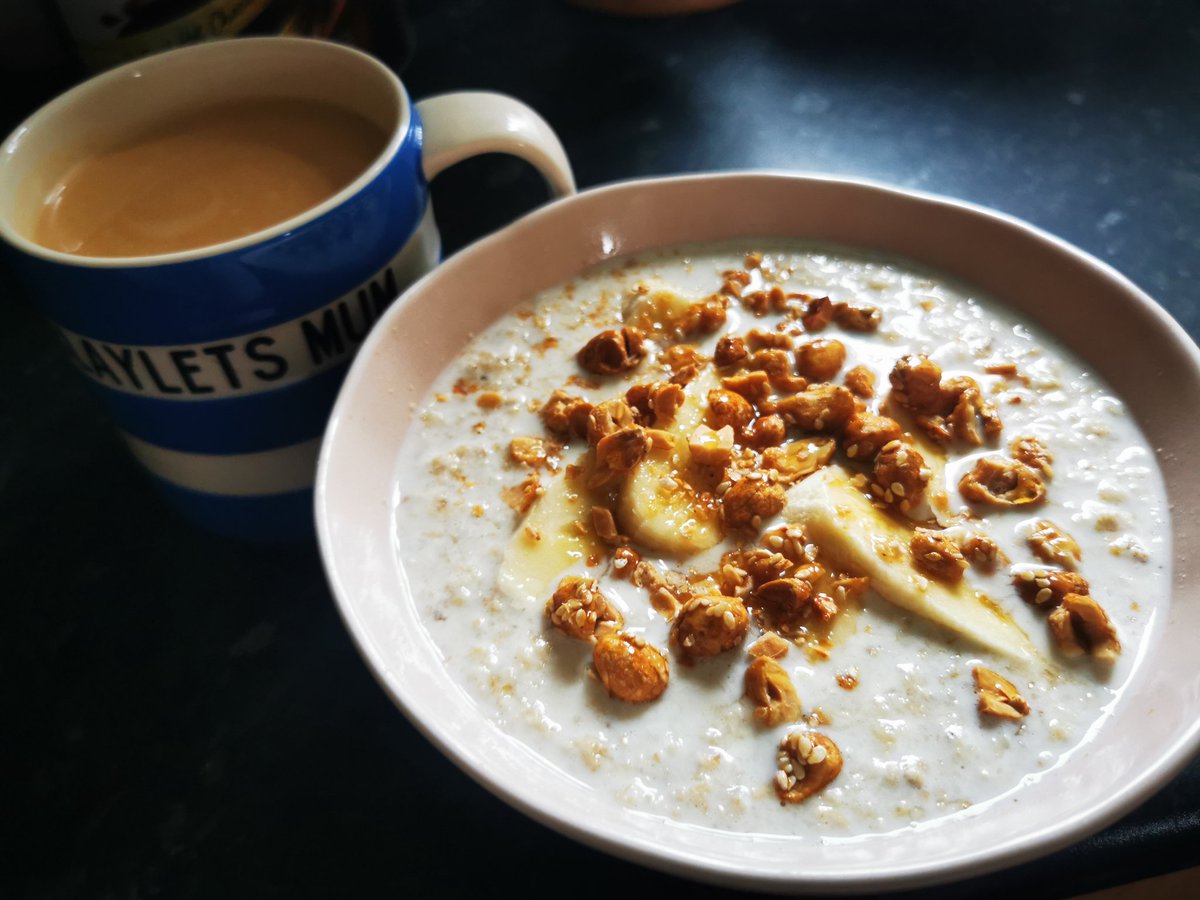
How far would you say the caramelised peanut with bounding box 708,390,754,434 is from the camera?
2.15 feet

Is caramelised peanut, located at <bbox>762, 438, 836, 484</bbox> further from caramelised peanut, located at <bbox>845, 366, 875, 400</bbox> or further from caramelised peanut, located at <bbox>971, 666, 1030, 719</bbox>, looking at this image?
caramelised peanut, located at <bbox>971, 666, 1030, 719</bbox>

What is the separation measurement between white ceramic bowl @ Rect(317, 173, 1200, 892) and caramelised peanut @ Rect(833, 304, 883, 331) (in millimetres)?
80

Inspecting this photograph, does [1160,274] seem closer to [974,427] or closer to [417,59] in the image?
[974,427]

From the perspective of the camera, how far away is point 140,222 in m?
0.63

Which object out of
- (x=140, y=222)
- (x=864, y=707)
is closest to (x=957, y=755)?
(x=864, y=707)

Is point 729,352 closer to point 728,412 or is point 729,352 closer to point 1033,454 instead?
point 728,412

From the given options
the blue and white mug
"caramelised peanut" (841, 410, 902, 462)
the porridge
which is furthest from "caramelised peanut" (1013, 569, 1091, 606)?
the blue and white mug

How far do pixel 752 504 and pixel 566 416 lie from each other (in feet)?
0.48

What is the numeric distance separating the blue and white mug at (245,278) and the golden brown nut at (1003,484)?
0.37 metres

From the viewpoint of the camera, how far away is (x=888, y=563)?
0.56 m

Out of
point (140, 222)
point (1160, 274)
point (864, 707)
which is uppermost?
point (140, 222)

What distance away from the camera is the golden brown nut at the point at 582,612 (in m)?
0.54

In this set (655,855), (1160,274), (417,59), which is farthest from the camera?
(417,59)

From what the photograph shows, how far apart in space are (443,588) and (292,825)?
161 millimetres
